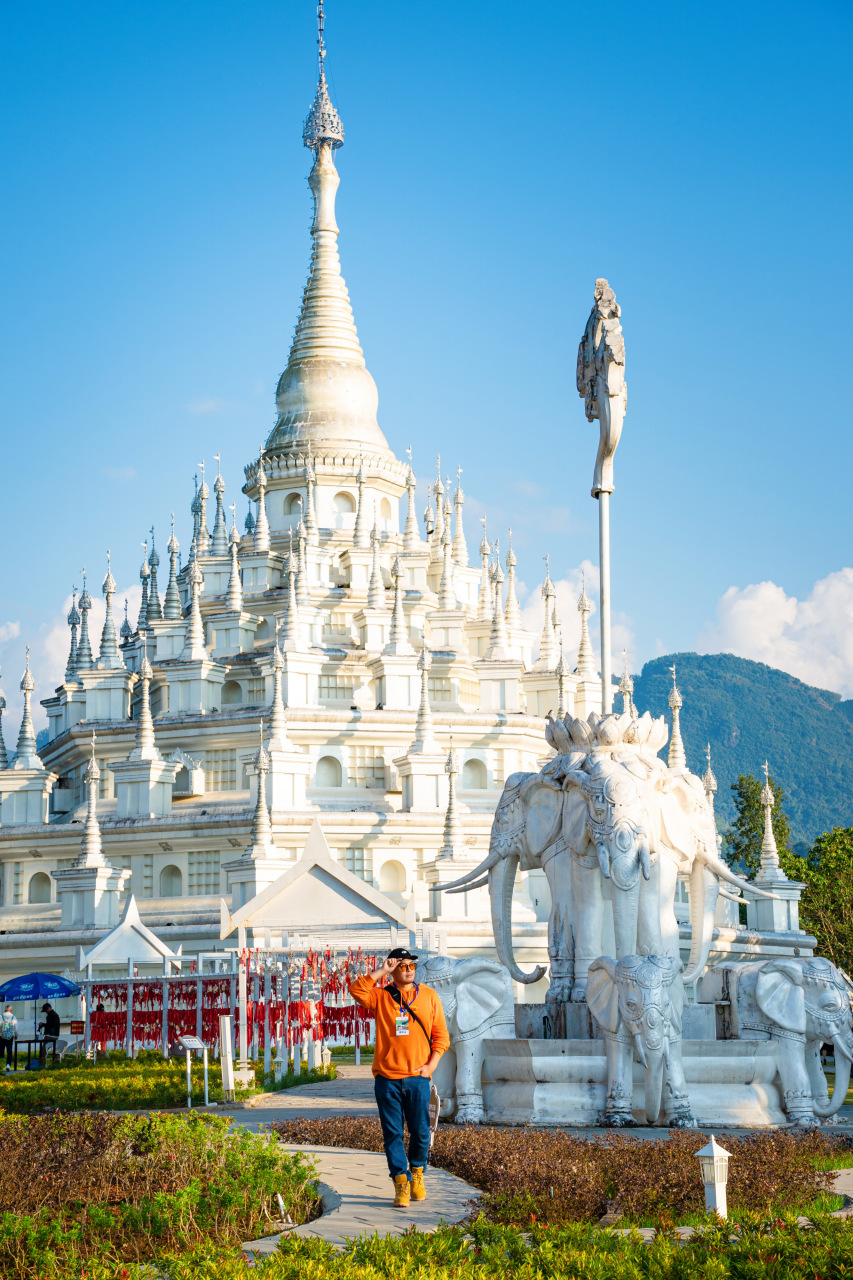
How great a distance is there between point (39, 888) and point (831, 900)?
88.9 feet

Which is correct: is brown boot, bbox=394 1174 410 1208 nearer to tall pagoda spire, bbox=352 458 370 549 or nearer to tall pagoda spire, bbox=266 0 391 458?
tall pagoda spire, bbox=352 458 370 549

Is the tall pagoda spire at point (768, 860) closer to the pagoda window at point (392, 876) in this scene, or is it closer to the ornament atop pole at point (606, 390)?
the pagoda window at point (392, 876)

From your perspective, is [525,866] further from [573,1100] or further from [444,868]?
[444,868]

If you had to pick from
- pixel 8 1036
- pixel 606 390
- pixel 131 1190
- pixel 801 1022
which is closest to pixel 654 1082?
pixel 801 1022

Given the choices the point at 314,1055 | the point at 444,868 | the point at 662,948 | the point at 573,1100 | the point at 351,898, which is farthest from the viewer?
the point at 444,868

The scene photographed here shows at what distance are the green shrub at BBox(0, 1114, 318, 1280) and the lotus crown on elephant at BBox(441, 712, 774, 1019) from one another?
587 cm

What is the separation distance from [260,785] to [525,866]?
26067 mm

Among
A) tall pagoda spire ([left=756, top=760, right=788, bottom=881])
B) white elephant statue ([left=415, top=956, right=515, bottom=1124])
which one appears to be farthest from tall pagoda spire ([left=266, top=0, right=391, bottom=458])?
white elephant statue ([left=415, top=956, right=515, bottom=1124])

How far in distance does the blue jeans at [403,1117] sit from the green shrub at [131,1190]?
68cm

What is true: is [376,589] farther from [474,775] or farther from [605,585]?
[605,585]

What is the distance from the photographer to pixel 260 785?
46156 mm

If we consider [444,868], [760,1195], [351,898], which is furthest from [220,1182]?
[444,868]

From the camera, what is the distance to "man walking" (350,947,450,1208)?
488 inches

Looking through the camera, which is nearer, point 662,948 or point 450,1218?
point 450,1218
